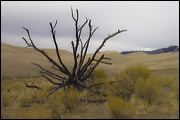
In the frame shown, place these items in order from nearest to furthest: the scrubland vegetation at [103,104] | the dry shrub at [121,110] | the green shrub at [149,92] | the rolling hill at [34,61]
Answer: the dry shrub at [121,110]
the scrubland vegetation at [103,104]
the green shrub at [149,92]
the rolling hill at [34,61]

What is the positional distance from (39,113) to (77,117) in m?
1.34

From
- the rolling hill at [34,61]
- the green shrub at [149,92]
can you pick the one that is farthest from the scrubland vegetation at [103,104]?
the rolling hill at [34,61]

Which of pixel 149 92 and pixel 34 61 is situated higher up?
pixel 34 61

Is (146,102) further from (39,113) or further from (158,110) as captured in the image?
(39,113)

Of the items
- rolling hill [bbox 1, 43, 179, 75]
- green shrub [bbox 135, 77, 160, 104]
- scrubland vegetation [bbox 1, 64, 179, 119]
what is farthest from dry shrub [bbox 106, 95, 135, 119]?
rolling hill [bbox 1, 43, 179, 75]

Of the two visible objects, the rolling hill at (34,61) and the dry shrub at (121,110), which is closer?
the dry shrub at (121,110)

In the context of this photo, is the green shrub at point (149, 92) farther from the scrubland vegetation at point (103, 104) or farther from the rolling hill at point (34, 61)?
the rolling hill at point (34, 61)

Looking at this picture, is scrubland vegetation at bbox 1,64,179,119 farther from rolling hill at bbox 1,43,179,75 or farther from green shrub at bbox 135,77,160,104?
rolling hill at bbox 1,43,179,75

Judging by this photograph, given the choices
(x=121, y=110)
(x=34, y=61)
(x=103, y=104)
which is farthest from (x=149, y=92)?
(x=34, y=61)

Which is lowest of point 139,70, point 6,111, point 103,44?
point 6,111

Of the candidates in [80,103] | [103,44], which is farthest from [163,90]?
[80,103]

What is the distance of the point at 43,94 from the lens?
43.2 ft

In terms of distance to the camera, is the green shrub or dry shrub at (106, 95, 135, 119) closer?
dry shrub at (106, 95, 135, 119)

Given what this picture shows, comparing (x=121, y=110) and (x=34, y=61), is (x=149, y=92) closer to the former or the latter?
(x=121, y=110)
